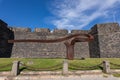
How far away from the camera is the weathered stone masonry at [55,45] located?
1781 cm

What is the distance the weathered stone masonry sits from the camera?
17.8m

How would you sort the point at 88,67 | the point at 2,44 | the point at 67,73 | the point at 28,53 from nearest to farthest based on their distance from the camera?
the point at 67,73 → the point at 88,67 → the point at 2,44 → the point at 28,53

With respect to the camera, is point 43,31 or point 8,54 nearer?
point 8,54

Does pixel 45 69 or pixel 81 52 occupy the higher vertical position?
pixel 81 52

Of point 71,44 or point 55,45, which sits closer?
point 71,44

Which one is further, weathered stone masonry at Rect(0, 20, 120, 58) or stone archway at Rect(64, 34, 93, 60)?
weathered stone masonry at Rect(0, 20, 120, 58)

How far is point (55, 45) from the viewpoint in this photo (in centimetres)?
1986

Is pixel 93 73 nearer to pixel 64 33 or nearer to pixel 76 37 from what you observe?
pixel 76 37

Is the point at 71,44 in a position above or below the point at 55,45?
below

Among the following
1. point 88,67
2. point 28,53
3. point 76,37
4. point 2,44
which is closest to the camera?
point 88,67

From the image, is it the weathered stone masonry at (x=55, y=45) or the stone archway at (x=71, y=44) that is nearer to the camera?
the stone archway at (x=71, y=44)

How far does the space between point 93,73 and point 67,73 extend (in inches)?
62.8

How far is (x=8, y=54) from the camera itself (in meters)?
18.6

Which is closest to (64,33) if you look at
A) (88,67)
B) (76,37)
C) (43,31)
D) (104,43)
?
(43,31)
